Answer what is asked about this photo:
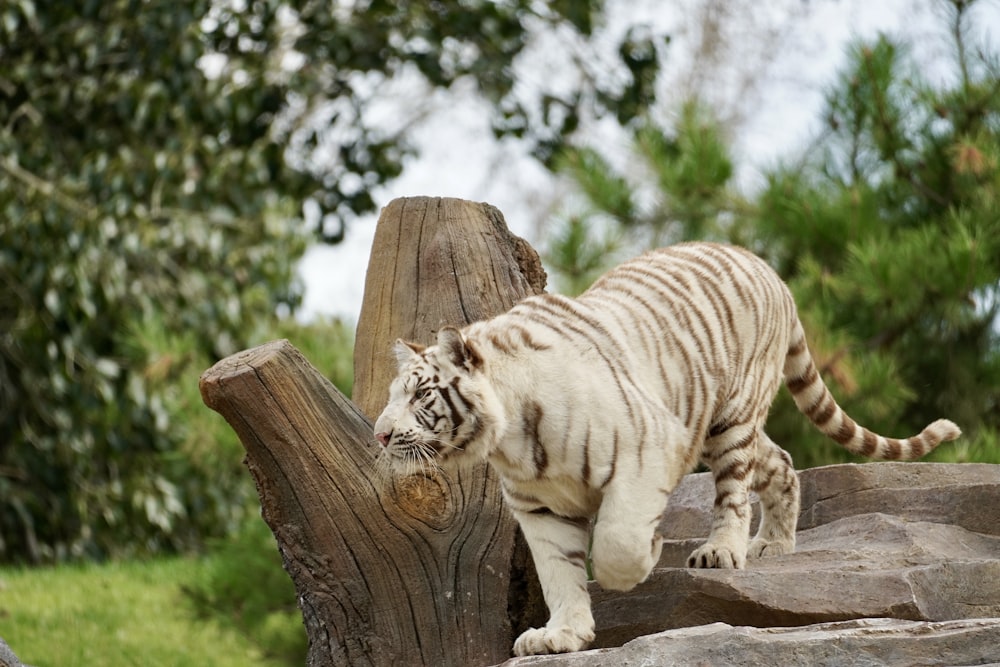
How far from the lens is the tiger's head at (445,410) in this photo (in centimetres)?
296

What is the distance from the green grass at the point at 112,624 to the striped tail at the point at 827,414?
2.90 metres

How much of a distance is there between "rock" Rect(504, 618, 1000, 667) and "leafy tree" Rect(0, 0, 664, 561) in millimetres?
4391

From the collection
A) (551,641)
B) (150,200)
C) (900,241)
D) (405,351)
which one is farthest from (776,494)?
(150,200)

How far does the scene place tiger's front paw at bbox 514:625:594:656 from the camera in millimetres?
2945

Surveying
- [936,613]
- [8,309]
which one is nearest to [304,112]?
[8,309]

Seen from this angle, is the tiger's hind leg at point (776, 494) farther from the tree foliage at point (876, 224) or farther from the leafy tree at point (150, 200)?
the leafy tree at point (150, 200)

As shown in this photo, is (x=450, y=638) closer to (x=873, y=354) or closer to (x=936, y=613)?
(x=936, y=613)

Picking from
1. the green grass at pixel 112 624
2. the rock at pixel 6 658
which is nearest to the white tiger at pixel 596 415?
the rock at pixel 6 658

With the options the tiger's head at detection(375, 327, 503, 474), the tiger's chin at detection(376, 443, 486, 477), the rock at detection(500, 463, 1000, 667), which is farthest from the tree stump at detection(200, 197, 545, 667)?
the rock at detection(500, 463, 1000, 667)

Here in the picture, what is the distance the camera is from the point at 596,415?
3.02 metres

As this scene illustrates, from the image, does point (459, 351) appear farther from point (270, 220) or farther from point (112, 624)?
point (270, 220)

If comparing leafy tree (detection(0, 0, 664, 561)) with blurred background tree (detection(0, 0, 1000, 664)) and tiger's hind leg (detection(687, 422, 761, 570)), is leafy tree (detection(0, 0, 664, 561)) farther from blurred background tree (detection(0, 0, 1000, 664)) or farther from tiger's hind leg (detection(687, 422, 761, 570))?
tiger's hind leg (detection(687, 422, 761, 570))

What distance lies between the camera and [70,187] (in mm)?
6902

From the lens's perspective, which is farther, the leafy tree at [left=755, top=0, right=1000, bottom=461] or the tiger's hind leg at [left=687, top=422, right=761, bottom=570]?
the leafy tree at [left=755, top=0, right=1000, bottom=461]
